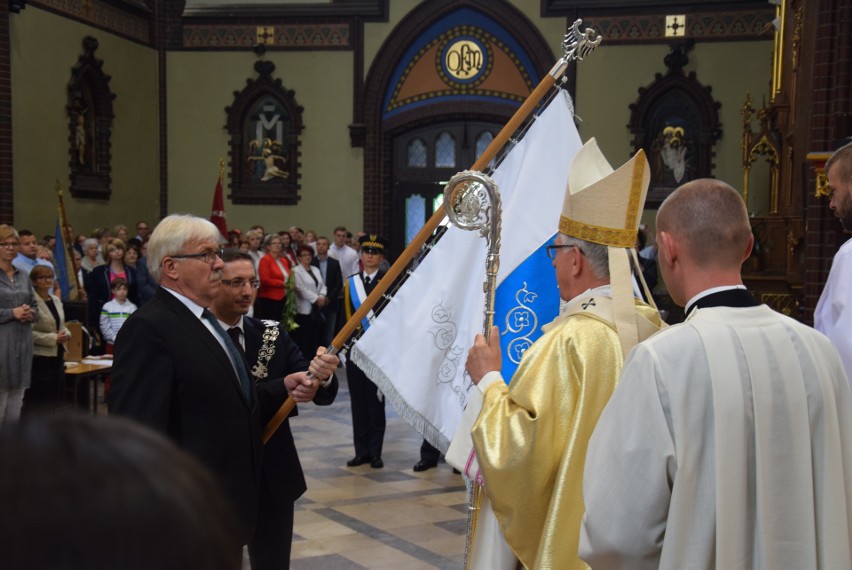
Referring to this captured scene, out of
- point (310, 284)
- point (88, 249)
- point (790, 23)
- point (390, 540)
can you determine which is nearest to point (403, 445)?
point (390, 540)

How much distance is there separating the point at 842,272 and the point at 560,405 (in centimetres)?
150

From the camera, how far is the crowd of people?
6.37 feet

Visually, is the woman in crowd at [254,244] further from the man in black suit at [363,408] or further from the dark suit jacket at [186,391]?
the dark suit jacket at [186,391]

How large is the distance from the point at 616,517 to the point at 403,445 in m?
6.40

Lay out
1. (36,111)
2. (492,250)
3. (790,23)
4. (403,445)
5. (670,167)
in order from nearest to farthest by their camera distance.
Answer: (492,250) → (403,445) → (790,23) → (36,111) → (670,167)

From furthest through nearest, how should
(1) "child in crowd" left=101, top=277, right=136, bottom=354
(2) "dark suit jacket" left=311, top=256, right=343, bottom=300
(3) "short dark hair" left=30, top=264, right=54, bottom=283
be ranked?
(2) "dark suit jacket" left=311, top=256, right=343, bottom=300, (1) "child in crowd" left=101, top=277, right=136, bottom=354, (3) "short dark hair" left=30, top=264, right=54, bottom=283

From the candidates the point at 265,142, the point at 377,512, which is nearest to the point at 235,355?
the point at 377,512

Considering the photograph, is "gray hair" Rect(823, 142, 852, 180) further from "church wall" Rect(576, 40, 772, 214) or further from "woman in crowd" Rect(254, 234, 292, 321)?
"church wall" Rect(576, 40, 772, 214)

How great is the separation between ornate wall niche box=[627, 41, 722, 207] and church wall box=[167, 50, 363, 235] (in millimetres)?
5026

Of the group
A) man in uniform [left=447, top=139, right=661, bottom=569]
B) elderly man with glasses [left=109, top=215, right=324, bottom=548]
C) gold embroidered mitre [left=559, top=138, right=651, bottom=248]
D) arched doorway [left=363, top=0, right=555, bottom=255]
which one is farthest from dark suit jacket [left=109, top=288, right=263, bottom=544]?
arched doorway [left=363, top=0, right=555, bottom=255]

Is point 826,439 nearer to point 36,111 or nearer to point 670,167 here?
point 36,111

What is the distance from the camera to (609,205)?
275 centimetres

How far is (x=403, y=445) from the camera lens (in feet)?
27.2

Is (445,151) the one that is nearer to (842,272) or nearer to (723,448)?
(842,272)
